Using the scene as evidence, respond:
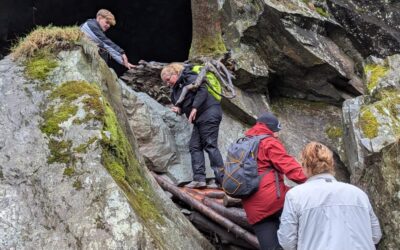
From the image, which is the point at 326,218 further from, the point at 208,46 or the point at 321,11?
the point at 321,11

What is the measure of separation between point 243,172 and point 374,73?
15.5 feet

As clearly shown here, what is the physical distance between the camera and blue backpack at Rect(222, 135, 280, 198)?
5.60m

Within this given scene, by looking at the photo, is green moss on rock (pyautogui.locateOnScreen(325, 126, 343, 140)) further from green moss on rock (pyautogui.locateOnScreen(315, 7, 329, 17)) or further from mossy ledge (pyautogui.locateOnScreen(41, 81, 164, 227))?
mossy ledge (pyautogui.locateOnScreen(41, 81, 164, 227))

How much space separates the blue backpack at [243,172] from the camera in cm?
560

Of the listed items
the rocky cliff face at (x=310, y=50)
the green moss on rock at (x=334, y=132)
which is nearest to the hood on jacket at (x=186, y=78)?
the rocky cliff face at (x=310, y=50)

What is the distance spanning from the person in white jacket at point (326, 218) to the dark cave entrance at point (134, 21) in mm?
14042

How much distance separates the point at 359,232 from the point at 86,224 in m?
2.55

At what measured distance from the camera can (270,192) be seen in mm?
5574

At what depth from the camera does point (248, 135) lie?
6.04 m

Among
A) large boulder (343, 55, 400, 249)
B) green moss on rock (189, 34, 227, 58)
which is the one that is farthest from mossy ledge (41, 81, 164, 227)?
green moss on rock (189, 34, 227, 58)

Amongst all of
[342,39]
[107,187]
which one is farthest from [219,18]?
[107,187]

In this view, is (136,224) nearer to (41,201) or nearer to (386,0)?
(41,201)

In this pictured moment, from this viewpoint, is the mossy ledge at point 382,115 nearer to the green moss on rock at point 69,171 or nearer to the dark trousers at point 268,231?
the dark trousers at point 268,231

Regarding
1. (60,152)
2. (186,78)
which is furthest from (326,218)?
(186,78)
